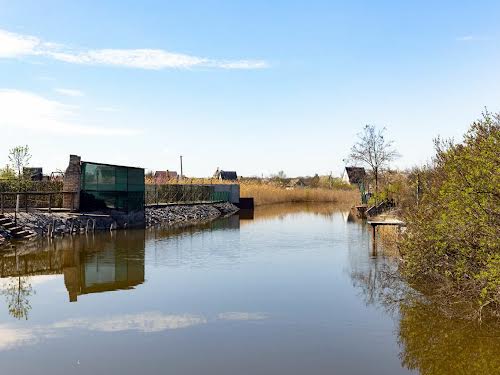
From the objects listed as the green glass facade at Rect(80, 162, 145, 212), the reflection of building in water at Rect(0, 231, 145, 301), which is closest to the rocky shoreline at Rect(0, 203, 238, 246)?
the green glass facade at Rect(80, 162, 145, 212)

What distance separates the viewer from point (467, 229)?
1012cm

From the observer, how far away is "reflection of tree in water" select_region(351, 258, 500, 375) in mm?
8031

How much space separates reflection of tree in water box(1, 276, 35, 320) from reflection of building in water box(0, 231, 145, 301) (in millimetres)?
981

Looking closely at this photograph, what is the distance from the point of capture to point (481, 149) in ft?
31.5

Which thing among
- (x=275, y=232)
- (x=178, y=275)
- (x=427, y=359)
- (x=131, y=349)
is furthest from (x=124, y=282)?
(x=275, y=232)

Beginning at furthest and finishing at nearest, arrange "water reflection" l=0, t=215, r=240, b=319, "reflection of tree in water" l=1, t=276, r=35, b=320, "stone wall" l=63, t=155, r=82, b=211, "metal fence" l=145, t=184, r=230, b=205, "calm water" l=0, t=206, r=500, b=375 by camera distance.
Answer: "metal fence" l=145, t=184, r=230, b=205
"stone wall" l=63, t=155, r=82, b=211
"water reflection" l=0, t=215, r=240, b=319
"reflection of tree in water" l=1, t=276, r=35, b=320
"calm water" l=0, t=206, r=500, b=375

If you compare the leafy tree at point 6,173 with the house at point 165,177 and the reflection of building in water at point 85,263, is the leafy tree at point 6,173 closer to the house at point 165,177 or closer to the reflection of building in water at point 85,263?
the reflection of building in water at point 85,263

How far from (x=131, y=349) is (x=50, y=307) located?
402 cm

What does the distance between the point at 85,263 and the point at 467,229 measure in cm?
1314

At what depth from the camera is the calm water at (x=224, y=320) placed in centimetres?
816

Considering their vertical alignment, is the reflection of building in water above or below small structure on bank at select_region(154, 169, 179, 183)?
below

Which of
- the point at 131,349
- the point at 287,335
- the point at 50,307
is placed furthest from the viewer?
the point at 50,307

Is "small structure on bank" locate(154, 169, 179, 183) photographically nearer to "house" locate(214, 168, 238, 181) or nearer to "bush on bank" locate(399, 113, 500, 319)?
"house" locate(214, 168, 238, 181)

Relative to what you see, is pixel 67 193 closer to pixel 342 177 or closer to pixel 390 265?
Result: pixel 390 265
